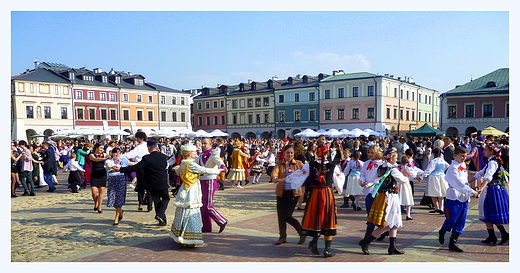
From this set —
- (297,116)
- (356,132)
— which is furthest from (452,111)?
(356,132)

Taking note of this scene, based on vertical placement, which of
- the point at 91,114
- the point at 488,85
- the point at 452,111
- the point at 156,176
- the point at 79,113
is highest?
the point at 488,85

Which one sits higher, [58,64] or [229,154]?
[58,64]

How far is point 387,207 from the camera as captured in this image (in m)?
5.69

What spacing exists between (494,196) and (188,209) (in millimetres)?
5094

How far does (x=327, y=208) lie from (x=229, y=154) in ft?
31.1

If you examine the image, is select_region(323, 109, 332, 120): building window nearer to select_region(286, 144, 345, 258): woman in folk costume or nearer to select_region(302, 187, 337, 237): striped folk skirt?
select_region(286, 144, 345, 258): woman in folk costume

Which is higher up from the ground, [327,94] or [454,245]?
[327,94]

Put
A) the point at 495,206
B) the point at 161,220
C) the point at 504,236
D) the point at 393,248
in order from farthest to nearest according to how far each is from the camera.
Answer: the point at 161,220 < the point at 504,236 < the point at 495,206 < the point at 393,248

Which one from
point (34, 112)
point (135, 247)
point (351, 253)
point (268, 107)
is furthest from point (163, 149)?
point (268, 107)

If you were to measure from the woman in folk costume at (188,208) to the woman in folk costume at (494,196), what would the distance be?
4590mm

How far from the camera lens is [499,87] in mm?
44312

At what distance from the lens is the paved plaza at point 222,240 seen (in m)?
5.76

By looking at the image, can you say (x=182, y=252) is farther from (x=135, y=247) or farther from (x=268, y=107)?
(x=268, y=107)

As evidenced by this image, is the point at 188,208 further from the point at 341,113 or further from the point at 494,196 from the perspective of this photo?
the point at 341,113
